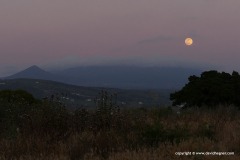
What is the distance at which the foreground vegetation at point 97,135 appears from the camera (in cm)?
770

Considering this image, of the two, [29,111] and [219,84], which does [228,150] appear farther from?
[219,84]

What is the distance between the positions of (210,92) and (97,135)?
11.1m

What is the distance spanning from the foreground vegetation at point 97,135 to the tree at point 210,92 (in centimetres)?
840

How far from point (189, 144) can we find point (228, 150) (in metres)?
0.71

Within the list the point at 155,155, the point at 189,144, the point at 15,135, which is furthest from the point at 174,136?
the point at 15,135

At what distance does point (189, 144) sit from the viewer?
7.89 metres

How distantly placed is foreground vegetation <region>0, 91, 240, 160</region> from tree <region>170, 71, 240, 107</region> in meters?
8.40

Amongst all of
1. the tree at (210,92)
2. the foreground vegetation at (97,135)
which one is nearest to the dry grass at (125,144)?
the foreground vegetation at (97,135)

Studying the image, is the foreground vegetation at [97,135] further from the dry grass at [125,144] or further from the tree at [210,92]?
the tree at [210,92]

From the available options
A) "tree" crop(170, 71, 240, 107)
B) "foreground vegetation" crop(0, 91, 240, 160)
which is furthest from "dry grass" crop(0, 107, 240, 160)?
"tree" crop(170, 71, 240, 107)

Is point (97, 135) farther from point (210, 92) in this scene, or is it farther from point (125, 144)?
point (210, 92)

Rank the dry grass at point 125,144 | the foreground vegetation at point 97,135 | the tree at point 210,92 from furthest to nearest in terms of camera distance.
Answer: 1. the tree at point 210,92
2. the foreground vegetation at point 97,135
3. the dry grass at point 125,144

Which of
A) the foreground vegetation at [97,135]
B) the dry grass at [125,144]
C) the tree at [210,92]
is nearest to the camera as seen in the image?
the dry grass at [125,144]

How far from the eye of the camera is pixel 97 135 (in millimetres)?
8836
